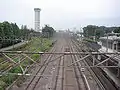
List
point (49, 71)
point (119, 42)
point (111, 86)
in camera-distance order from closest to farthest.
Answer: point (111, 86), point (119, 42), point (49, 71)

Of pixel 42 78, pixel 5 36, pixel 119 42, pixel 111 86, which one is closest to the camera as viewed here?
pixel 111 86

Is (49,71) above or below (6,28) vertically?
below

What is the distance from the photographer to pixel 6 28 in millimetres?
32719

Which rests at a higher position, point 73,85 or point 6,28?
point 6,28

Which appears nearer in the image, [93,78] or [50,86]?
[50,86]

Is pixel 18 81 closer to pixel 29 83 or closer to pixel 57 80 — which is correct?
pixel 29 83

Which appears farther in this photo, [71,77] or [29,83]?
[71,77]

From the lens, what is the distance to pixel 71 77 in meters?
15.0

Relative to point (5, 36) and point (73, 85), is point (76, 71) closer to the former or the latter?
point (73, 85)

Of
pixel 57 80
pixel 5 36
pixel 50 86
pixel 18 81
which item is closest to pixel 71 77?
pixel 57 80

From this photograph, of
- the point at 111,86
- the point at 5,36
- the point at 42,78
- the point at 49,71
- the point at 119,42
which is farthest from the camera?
the point at 5,36

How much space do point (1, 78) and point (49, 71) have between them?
4948mm

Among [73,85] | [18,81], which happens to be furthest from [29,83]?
[73,85]

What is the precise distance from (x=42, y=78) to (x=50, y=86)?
6.54 feet
